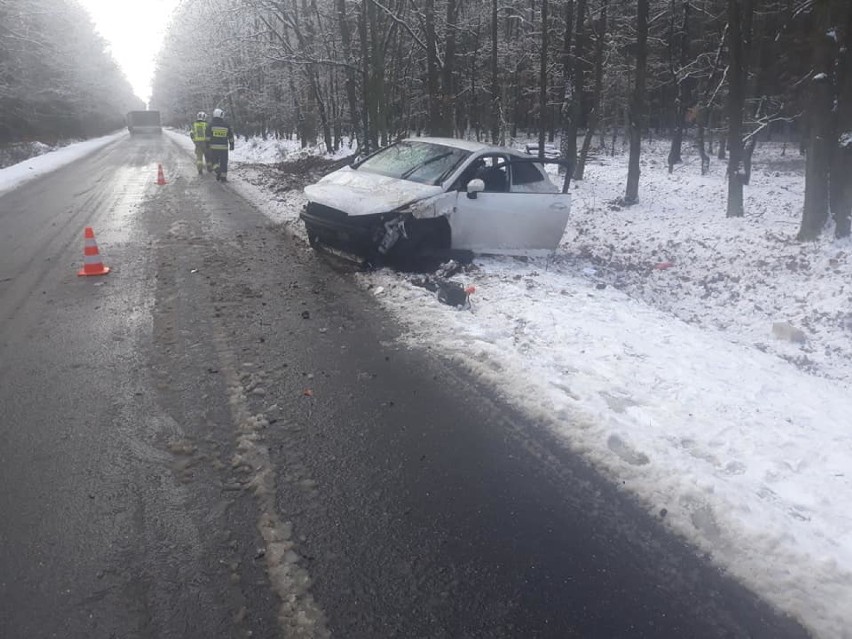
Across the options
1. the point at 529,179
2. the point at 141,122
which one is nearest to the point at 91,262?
the point at 529,179

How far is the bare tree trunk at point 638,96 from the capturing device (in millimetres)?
15047

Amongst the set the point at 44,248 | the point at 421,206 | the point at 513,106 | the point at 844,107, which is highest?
the point at 513,106

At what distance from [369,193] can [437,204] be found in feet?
3.05

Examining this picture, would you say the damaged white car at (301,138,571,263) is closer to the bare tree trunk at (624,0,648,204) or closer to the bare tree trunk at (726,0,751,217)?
the bare tree trunk at (726,0,751,217)

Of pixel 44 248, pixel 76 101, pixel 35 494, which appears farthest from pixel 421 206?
pixel 76 101

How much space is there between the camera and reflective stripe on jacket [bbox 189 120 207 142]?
61.8 ft

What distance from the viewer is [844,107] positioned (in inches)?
388

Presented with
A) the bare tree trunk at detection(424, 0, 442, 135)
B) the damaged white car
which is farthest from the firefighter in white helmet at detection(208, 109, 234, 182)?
the damaged white car

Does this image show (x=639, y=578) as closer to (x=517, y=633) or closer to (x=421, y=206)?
(x=517, y=633)

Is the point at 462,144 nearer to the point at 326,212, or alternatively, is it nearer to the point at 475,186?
the point at 475,186

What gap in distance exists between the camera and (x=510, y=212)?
27.7ft

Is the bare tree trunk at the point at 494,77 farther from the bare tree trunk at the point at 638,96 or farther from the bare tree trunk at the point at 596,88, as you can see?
the bare tree trunk at the point at 638,96

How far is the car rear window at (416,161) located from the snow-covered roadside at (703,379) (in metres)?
1.47

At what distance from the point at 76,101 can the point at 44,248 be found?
1935 inches
